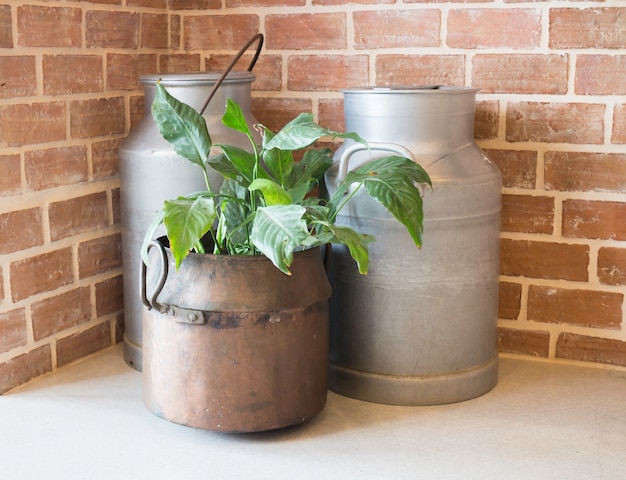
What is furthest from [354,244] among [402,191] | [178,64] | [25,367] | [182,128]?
[178,64]

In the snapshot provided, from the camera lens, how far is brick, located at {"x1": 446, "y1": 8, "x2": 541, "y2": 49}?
1781 millimetres

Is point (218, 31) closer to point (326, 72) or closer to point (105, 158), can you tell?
point (326, 72)

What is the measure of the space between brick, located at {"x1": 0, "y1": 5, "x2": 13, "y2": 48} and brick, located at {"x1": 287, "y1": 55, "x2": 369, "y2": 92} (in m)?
0.63

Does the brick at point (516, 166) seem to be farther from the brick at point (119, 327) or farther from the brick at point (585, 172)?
the brick at point (119, 327)

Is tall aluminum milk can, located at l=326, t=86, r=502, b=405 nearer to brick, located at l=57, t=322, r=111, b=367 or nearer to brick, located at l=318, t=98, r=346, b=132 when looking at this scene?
brick, located at l=318, t=98, r=346, b=132

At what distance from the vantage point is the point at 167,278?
1487mm

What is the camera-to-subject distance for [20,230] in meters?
1.70

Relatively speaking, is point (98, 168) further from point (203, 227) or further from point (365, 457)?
point (365, 457)

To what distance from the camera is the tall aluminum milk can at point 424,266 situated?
1.60m

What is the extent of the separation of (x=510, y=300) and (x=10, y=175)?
1090 mm

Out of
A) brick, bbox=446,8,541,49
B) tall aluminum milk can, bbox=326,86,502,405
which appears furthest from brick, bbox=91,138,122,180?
brick, bbox=446,8,541,49

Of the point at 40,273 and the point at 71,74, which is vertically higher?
the point at 71,74

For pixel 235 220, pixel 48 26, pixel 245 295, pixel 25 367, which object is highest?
pixel 48 26

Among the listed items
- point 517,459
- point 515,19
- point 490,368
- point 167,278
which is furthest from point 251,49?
point 517,459
